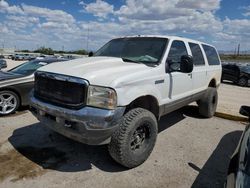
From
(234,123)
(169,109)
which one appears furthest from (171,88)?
(234,123)

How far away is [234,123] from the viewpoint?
6.43m

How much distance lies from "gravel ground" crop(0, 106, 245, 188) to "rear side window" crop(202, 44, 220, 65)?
201 cm

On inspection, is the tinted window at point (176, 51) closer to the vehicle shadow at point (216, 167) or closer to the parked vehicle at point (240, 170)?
the vehicle shadow at point (216, 167)

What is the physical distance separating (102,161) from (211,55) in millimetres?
4524

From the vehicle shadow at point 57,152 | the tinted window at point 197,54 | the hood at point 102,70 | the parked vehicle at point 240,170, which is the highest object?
the tinted window at point 197,54

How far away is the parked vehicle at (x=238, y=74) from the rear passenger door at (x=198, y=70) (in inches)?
509

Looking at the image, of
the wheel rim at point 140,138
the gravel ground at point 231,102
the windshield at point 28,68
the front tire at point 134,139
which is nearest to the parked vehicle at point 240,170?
the front tire at point 134,139

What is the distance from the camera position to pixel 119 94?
10.8 feet

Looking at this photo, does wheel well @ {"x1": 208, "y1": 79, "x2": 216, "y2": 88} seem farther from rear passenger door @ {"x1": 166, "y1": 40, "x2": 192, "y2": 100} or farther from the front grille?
the front grille

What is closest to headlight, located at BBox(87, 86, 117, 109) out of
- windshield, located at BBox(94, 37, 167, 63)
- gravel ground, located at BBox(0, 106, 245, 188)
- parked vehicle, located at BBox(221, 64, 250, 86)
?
gravel ground, located at BBox(0, 106, 245, 188)

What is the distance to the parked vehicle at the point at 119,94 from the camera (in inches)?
126

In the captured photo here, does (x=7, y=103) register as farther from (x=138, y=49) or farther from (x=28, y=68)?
(x=138, y=49)

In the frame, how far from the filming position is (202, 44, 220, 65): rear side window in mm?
6480

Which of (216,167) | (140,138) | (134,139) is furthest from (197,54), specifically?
(134,139)
